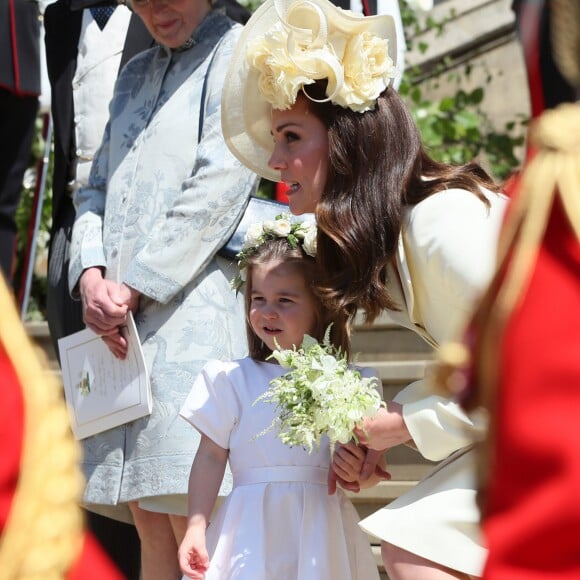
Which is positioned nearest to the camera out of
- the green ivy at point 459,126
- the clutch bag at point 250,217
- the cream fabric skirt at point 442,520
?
the cream fabric skirt at point 442,520

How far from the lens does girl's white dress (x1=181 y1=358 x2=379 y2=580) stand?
3.17 meters

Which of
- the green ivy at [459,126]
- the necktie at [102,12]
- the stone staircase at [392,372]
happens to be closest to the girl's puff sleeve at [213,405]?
the stone staircase at [392,372]

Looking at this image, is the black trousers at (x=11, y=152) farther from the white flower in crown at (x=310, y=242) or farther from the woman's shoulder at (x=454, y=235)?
the woman's shoulder at (x=454, y=235)

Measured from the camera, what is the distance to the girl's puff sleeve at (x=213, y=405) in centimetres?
329

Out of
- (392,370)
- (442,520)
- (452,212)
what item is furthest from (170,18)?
(442,520)

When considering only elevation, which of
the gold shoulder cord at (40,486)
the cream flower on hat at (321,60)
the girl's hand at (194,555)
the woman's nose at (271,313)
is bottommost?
the girl's hand at (194,555)

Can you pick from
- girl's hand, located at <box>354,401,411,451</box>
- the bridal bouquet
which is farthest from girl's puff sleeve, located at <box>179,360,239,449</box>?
girl's hand, located at <box>354,401,411,451</box>

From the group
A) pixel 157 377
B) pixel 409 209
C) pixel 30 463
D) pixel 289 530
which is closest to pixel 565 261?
pixel 30 463

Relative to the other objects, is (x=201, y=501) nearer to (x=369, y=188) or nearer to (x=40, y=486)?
(x=369, y=188)

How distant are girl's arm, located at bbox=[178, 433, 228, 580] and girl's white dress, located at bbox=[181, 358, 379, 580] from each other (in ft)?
0.11

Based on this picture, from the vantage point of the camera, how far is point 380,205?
9.59 ft

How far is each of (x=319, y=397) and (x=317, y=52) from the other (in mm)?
854

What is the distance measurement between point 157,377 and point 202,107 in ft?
2.57

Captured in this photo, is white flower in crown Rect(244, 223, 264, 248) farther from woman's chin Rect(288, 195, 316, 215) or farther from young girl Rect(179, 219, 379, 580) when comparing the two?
woman's chin Rect(288, 195, 316, 215)
